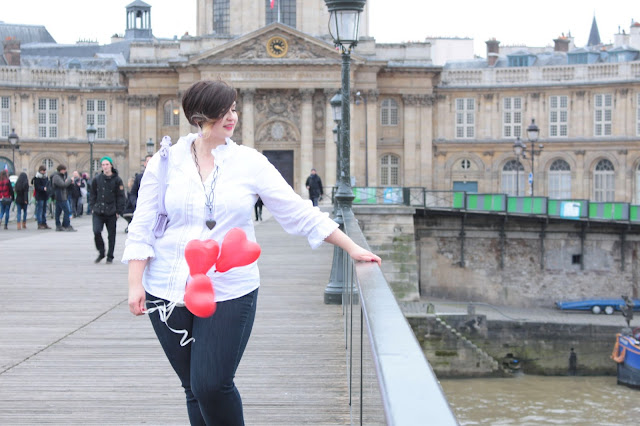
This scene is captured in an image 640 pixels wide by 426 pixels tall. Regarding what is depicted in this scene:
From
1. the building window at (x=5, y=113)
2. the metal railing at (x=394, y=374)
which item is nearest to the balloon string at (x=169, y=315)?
the metal railing at (x=394, y=374)

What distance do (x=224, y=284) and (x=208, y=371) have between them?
1.20ft

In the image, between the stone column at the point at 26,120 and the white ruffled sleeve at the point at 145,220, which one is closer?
the white ruffled sleeve at the point at 145,220

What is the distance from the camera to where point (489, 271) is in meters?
43.8

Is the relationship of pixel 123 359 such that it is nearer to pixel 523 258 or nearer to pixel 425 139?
pixel 523 258

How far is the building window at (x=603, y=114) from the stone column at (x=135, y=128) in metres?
25.8

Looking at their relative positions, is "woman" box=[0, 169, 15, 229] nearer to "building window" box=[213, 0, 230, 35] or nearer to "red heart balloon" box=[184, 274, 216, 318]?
"red heart balloon" box=[184, 274, 216, 318]

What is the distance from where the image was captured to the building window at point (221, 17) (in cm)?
6028

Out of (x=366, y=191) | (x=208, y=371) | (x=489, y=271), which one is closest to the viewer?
(x=208, y=371)

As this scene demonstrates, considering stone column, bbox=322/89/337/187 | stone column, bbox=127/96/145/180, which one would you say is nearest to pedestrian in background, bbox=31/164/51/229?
stone column, bbox=322/89/337/187

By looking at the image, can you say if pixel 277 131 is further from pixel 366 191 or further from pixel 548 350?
pixel 548 350

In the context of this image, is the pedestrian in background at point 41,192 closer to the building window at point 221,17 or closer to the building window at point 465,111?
the building window at point 221,17

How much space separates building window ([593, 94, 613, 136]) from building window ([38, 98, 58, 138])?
30.9m

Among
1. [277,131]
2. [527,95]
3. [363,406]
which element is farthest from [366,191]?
[363,406]

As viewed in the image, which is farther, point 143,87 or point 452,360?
point 143,87
